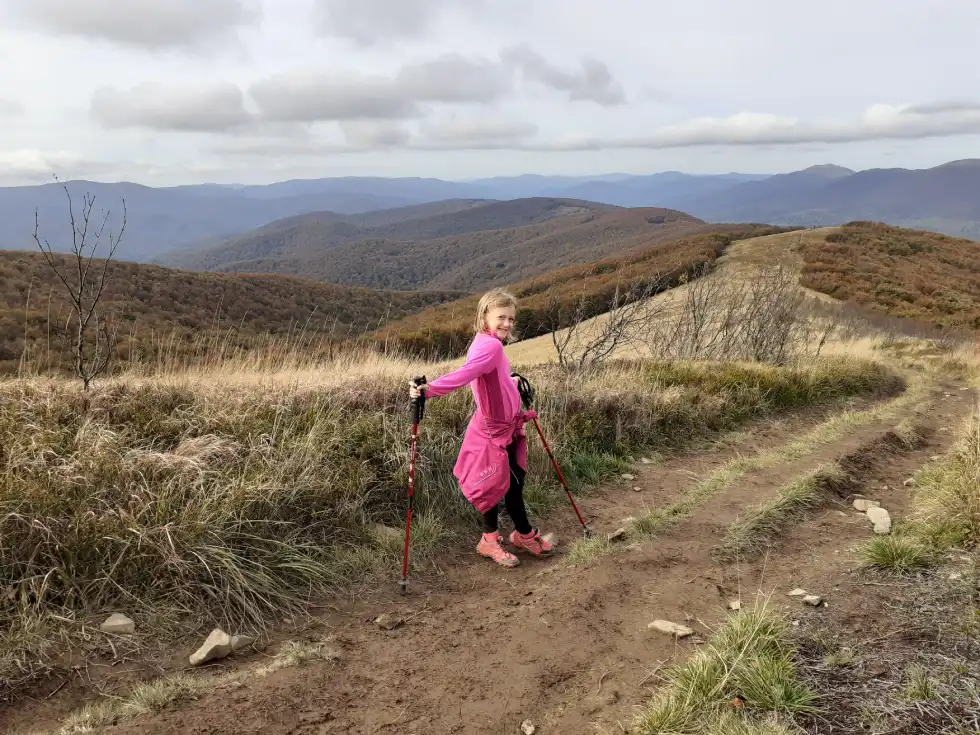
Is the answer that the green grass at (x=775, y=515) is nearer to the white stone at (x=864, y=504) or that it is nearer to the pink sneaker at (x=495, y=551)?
the white stone at (x=864, y=504)

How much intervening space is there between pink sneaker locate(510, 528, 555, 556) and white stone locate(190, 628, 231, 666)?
2183 mm

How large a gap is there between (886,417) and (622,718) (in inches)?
310

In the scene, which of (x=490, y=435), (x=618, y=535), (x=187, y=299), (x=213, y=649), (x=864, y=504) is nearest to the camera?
(x=213, y=649)

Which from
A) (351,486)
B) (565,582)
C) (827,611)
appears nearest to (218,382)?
(351,486)

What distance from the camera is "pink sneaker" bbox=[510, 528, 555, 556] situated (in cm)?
470

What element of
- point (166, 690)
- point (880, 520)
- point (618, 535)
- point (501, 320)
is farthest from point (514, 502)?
point (880, 520)

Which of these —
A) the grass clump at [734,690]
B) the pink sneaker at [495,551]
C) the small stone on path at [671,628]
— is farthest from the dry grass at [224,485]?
the grass clump at [734,690]

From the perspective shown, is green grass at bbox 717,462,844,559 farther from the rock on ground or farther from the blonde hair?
the blonde hair

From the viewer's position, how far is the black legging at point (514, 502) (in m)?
4.62

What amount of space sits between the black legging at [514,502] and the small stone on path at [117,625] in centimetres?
236

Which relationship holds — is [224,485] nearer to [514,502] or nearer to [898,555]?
[514,502]

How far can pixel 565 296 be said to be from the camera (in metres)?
34.0

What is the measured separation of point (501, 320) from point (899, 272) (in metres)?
41.7

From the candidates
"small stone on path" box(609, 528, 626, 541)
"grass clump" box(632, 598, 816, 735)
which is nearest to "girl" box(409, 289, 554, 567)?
"small stone on path" box(609, 528, 626, 541)
